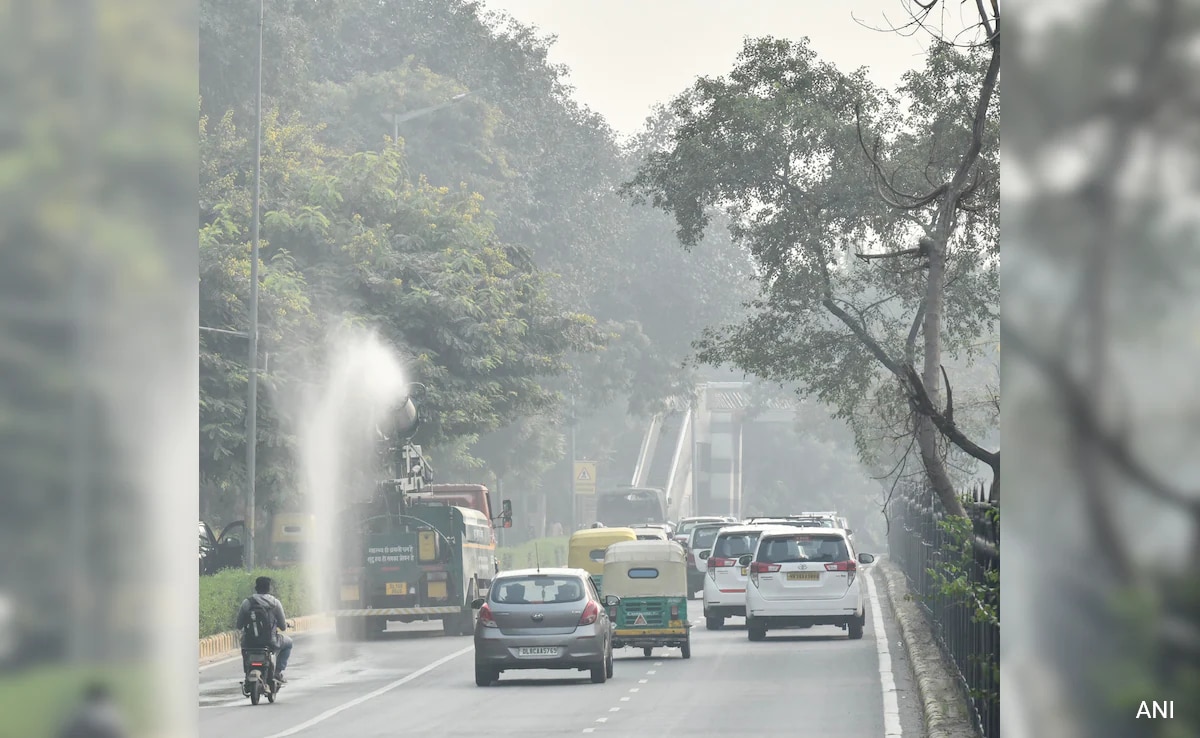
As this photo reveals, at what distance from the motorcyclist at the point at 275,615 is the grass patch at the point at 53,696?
19.2 m

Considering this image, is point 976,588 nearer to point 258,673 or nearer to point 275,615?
point 275,615

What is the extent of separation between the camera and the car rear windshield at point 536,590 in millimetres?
24484

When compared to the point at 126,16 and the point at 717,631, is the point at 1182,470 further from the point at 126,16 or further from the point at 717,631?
the point at 717,631

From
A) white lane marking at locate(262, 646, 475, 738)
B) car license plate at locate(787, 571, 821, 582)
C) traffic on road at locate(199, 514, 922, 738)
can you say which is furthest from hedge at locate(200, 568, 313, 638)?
car license plate at locate(787, 571, 821, 582)

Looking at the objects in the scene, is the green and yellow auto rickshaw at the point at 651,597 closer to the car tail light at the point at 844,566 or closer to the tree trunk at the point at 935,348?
the car tail light at the point at 844,566

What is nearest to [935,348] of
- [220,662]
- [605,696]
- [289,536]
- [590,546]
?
[605,696]

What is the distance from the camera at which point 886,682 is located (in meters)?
22.6

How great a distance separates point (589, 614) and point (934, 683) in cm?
652

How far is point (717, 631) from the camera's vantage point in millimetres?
34969

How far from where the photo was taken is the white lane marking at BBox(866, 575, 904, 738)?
57.5ft

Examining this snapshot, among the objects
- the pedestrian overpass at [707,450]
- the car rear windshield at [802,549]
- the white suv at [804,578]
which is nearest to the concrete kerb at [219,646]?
the white suv at [804,578]

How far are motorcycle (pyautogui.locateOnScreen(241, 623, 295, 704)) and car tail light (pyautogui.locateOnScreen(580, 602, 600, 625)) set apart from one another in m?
4.12

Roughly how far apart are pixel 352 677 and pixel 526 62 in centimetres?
5908

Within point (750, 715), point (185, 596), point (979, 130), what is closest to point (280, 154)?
point (750, 715)
